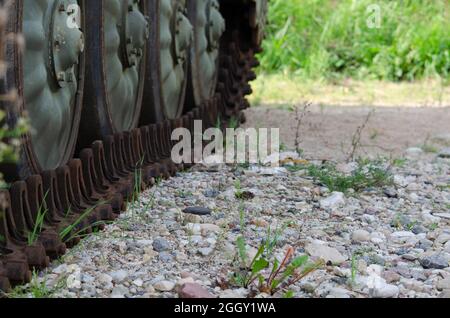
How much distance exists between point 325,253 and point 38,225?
870 mm

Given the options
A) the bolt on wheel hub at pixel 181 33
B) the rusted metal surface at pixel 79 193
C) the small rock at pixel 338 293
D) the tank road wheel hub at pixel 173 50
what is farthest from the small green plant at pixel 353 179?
the small rock at pixel 338 293

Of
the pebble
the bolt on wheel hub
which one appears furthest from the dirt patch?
the pebble

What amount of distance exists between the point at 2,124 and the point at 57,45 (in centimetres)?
52

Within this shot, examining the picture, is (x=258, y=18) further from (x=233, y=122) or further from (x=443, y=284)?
(x=443, y=284)

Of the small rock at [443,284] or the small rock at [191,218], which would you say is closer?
the small rock at [443,284]

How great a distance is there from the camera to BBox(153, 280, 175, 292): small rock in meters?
2.59

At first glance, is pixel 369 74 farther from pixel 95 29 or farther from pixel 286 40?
pixel 95 29

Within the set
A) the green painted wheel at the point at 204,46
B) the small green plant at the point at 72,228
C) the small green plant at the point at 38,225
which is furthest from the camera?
the green painted wheel at the point at 204,46

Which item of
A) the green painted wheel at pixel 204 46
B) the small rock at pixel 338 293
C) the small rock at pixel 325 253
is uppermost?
the green painted wheel at pixel 204 46

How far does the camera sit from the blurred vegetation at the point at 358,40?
378 inches

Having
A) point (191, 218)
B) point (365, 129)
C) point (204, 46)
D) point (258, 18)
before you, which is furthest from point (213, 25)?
point (191, 218)

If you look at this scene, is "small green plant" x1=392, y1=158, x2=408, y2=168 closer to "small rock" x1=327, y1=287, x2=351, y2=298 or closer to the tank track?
the tank track

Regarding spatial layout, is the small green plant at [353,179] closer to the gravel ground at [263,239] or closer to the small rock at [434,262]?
the gravel ground at [263,239]

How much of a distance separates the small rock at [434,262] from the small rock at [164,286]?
83 cm
